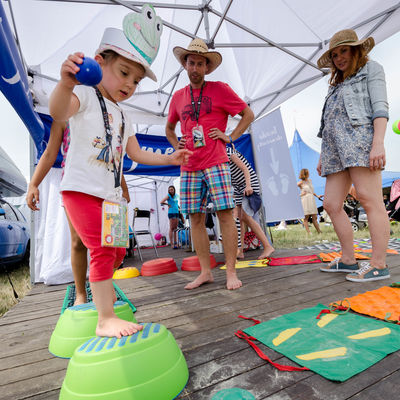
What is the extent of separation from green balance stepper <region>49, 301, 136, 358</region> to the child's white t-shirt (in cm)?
55

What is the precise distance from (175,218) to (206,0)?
194 inches

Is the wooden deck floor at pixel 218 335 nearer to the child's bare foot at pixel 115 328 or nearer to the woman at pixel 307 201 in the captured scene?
the child's bare foot at pixel 115 328

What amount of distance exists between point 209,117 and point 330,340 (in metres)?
1.63

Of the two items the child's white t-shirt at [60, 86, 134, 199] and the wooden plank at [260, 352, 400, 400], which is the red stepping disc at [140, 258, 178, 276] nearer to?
the child's white t-shirt at [60, 86, 134, 199]

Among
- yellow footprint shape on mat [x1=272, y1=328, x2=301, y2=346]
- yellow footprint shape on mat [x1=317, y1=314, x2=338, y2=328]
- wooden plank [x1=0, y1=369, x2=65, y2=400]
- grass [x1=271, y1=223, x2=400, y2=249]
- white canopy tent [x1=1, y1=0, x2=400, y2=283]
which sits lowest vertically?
grass [x1=271, y1=223, x2=400, y2=249]

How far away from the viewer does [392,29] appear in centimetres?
318

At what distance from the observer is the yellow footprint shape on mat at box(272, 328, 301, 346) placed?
3.28ft

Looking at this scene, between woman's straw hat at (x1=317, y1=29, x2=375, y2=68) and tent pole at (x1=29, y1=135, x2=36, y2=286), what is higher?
woman's straw hat at (x1=317, y1=29, x2=375, y2=68)

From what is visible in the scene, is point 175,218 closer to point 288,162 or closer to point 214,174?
point 288,162

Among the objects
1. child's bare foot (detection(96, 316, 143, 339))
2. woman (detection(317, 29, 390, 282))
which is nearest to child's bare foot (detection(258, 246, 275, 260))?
woman (detection(317, 29, 390, 282))

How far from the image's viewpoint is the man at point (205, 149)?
193cm

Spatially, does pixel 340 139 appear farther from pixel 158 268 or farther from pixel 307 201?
pixel 307 201

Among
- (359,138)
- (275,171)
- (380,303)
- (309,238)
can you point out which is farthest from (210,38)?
(309,238)

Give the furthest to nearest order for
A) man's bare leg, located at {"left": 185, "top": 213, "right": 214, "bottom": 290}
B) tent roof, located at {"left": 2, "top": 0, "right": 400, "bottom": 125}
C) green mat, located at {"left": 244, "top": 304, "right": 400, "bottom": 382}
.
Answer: tent roof, located at {"left": 2, "top": 0, "right": 400, "bottom": 125}
man's bare leg, located at {"left": 185, "top": 213, "right": 214, "bottom": 290}
green mat, located at {"left": 244, "top": 304, "right": 400, "bottom": 382}
